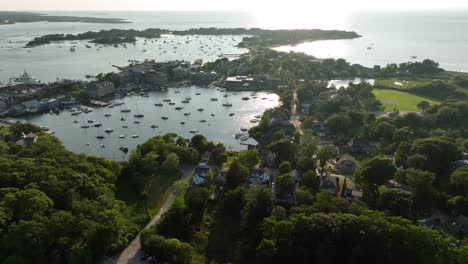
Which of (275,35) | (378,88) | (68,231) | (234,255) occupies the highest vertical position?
(275,35)

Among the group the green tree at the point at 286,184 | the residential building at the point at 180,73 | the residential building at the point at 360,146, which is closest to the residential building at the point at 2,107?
the residential building at the point at 180,73

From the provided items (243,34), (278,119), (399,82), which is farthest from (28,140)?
(243,34)

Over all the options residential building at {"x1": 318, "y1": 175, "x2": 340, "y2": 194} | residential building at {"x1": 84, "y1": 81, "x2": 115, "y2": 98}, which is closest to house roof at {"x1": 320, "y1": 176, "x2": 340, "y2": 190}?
residential building at {"x1": 318, "y1": 175, "x2": 340, "y2": 194}

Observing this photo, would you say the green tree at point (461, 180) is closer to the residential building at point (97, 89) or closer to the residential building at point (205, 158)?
the residential building at point (205, 158)

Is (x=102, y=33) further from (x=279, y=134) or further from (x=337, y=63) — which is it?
(x=279, y=134)

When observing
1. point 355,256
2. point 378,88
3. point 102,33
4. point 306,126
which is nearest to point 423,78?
point 378,88

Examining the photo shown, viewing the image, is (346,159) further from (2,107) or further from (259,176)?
(2,107)
